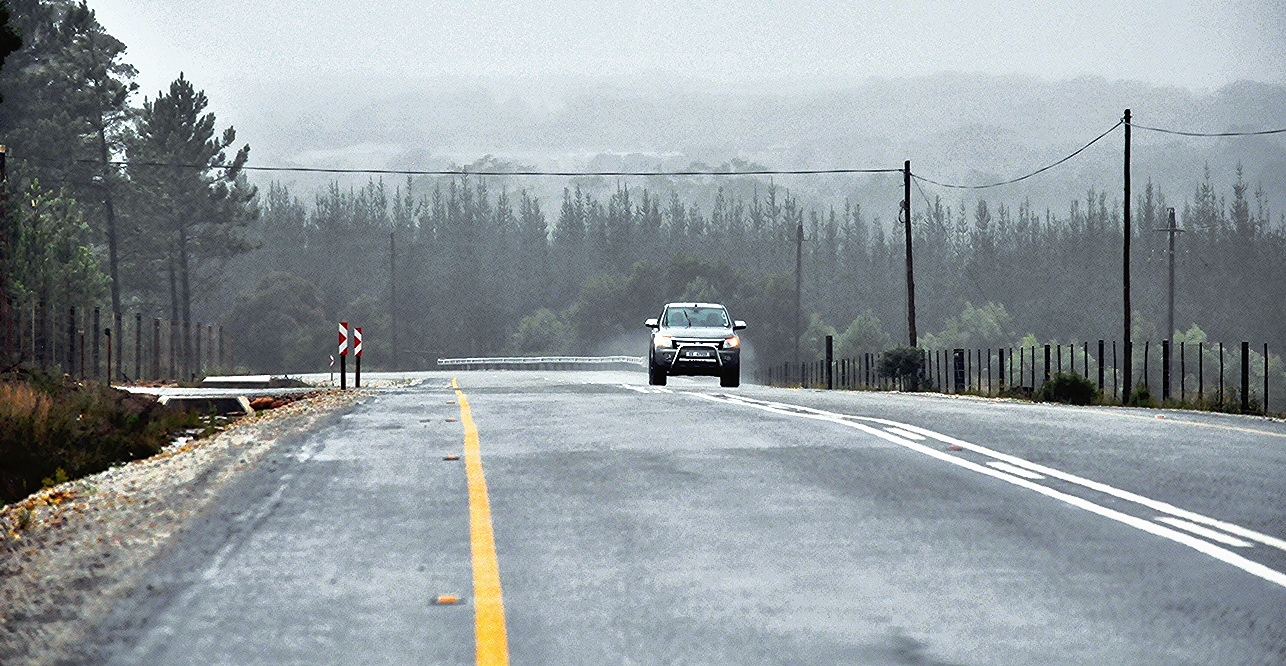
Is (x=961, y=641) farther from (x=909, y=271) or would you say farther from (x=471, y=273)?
(x=471, y=273)

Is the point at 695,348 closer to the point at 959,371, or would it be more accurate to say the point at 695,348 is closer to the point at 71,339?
the point at 959,371

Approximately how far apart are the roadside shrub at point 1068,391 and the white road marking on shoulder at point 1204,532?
2577 cm

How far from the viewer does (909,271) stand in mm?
56344

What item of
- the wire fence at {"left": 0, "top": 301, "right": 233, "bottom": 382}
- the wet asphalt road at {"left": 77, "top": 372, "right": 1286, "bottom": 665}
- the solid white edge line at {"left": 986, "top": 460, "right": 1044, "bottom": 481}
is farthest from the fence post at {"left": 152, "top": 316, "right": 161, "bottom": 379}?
the solid white edge line at {"left": 986, "top": 460, "right": 1044, "bottom": 481}

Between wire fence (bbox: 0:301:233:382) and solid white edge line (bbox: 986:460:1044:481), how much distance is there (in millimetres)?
21044

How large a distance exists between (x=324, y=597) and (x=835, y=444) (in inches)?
285

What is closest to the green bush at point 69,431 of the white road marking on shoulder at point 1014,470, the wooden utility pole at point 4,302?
the wooden utility pole at point 4,302

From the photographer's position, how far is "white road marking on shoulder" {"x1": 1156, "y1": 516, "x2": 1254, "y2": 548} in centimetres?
813

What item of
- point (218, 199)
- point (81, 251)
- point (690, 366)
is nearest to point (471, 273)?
point (218, 199)

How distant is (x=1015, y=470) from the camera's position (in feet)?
37.4

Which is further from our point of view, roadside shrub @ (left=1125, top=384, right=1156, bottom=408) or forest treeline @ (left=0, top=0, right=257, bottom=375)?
forest treeline @ (left=0, top=0, right=257, bottom=375)

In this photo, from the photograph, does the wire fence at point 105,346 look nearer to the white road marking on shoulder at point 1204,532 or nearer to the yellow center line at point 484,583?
the yellow center line at point 484,583

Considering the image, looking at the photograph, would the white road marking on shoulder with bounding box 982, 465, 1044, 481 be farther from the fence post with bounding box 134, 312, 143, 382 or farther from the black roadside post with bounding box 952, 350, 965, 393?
the fence post with bounding box 134, 312, 143, 382

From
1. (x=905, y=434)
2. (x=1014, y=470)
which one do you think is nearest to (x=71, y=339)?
(x=905, y=434)
